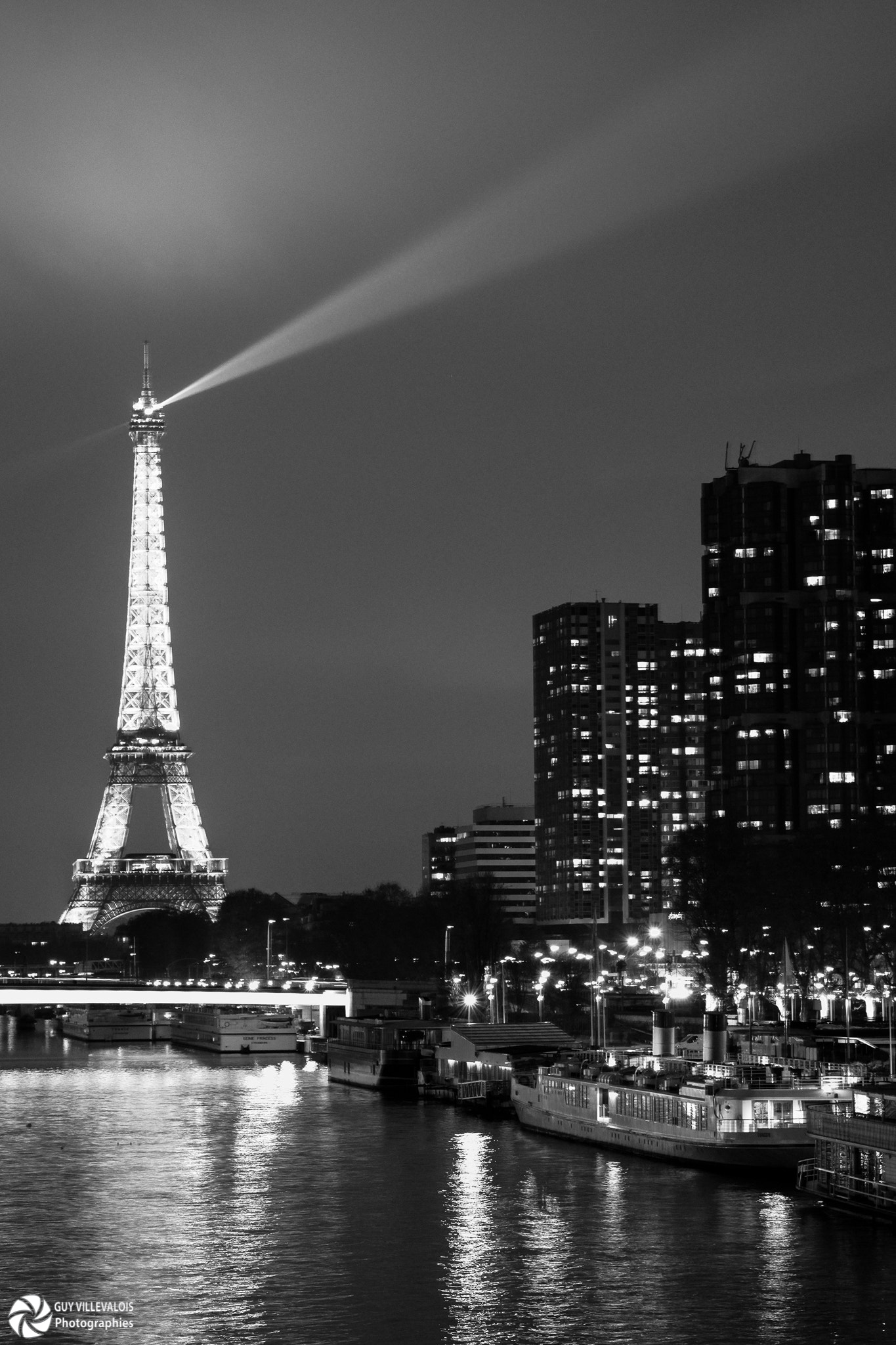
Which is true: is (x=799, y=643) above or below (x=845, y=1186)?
above

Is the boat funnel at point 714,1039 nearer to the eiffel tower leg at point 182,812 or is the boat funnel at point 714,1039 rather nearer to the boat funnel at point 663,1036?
the boat funnel at point 663,1036

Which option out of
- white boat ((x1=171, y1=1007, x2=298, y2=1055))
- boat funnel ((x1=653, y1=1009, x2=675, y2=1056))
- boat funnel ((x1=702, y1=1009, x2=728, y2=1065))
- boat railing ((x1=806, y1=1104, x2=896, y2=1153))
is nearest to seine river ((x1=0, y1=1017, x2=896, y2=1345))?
boat railing ((x1=806, y1=1104, x2=896, y2=1153))

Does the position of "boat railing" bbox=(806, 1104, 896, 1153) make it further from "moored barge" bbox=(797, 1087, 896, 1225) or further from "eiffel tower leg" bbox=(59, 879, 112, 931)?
"eiffel tower leg" bbox=(59, 879, 112, 931)

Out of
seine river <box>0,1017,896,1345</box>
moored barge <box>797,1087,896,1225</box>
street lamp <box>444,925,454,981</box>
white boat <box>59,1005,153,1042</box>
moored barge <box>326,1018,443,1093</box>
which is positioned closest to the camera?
seine river <box>0,1017,896,1345</box>

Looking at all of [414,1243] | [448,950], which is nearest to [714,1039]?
[414,1243]

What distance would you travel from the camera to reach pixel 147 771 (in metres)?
173

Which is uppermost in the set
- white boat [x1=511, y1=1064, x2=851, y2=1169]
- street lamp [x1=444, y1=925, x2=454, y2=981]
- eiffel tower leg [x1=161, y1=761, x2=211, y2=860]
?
eiffel tower leg [x1=161, y1=761, x2=211, y2=860]

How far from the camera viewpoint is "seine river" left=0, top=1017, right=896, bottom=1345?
1268 inches

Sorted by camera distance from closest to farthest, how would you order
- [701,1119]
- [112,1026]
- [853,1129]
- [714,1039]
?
[853,1129], [701,1119], [714,1039], [112,1026]

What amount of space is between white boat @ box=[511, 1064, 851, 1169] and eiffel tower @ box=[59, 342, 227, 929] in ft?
397

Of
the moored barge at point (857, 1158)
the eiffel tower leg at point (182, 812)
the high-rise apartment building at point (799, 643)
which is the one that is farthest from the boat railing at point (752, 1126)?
the eiffel tower leg at point (182, 812)

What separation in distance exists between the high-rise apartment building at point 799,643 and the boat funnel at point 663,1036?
8643 cm

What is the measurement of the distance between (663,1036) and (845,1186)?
1936 cm

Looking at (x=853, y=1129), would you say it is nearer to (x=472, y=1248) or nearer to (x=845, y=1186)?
(x=845, y=1186)
